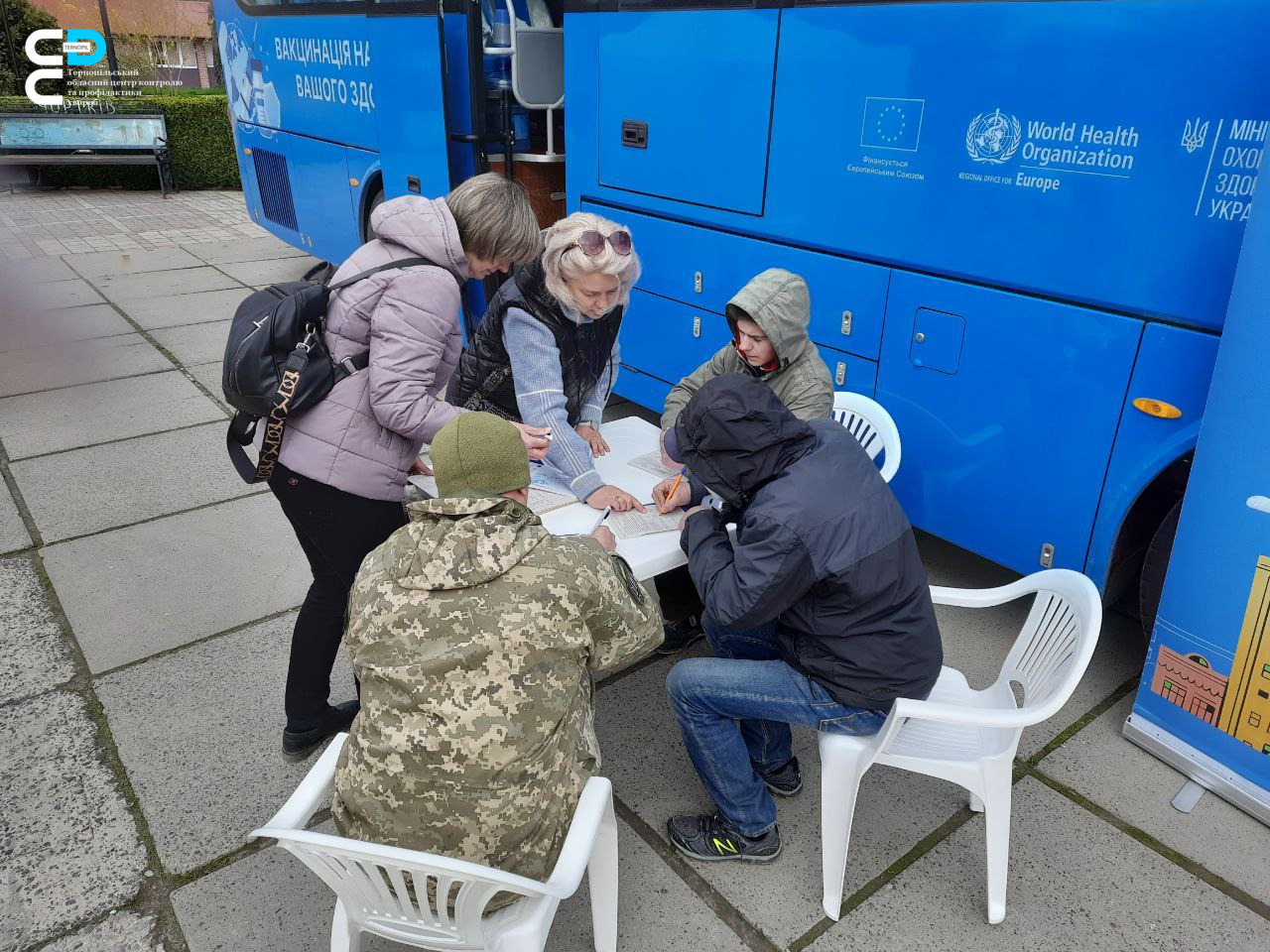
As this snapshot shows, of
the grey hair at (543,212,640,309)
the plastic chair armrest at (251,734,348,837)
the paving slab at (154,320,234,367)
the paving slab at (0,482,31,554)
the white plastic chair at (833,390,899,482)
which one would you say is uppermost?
the grey hair at (543,212,640,309)

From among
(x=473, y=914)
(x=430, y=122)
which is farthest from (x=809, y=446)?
(x=430, y=122)

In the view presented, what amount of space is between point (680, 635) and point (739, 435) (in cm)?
144

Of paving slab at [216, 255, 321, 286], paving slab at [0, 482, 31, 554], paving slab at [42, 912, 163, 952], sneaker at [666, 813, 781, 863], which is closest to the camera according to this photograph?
paving slab at [42, 912, 163, 952]

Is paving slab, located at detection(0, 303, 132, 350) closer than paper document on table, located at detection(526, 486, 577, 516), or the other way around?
paving slab, located at detection(0, 303, 132, 350)

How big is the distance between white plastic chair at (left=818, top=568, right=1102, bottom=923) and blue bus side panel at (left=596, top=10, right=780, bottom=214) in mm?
2210

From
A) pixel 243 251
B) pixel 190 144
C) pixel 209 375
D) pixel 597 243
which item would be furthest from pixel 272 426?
pixel 190 144

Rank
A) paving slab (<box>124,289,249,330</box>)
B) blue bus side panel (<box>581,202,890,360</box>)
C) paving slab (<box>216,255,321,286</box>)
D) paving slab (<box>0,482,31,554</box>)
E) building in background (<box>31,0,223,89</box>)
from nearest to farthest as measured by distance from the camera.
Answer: blue bus side panel (<box>581,202,890,360</box>) → paving slab (<box>0,482,31,554</box>) → paving slab (<box>124,289,249,330</box>) → paving slab (<box>216,255,321,286</box>) → building in background (<box>31,0,223,89</box>)

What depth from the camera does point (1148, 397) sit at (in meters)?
2.76

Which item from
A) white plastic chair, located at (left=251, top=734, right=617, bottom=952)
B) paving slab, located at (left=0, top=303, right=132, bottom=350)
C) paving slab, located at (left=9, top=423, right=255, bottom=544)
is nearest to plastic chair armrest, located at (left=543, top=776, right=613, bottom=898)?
white plastic chair, located at (left=251, top=734, right=617, bottom=952)

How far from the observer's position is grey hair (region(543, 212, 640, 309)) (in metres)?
2.62

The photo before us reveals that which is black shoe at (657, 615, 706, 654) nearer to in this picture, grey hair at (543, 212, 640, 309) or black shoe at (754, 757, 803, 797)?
black shoe at (754, 757, 803, 797)

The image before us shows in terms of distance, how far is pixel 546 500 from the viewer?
2508 mm

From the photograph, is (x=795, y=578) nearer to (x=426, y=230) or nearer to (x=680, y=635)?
(x=426, y=230)

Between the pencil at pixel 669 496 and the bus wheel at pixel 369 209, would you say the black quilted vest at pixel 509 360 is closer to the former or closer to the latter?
the pencil at pixel 669 496
